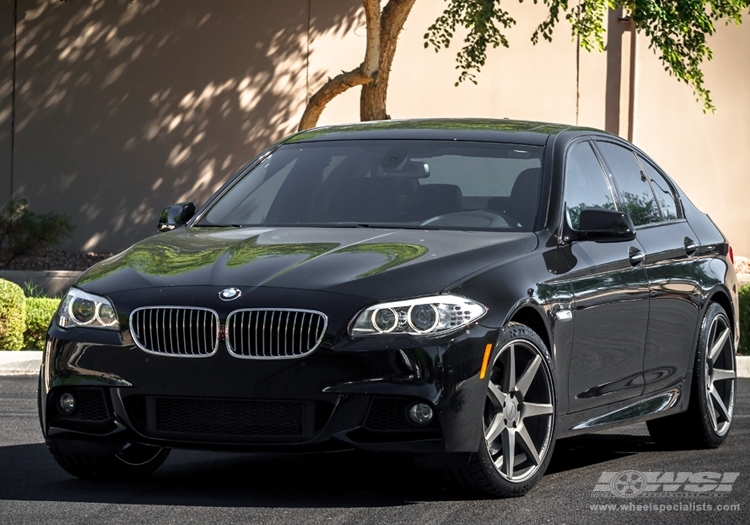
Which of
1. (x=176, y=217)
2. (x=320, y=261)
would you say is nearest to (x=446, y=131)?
(x=176, y=217)

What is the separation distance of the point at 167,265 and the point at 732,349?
372 centimetres

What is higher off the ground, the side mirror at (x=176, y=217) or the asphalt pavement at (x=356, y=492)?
the side mirror at (x=176, y=217)

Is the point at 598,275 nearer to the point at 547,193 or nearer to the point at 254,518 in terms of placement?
the point at 547,193

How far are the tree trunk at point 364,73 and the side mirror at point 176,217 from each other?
9.21m

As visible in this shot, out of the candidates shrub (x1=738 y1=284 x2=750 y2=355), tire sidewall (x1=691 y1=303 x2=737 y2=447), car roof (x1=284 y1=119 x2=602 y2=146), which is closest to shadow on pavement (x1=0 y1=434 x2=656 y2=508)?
tire sidewall (x1=691 y1=303 x2=737 y2=447)

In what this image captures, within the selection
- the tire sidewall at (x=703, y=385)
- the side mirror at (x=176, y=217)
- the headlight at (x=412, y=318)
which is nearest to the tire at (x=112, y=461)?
the side mirror at (x=176, y=217)

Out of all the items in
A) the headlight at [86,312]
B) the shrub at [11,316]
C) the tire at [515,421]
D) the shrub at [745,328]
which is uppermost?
the headlight at [86,312]

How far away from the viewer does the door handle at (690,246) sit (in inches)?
301

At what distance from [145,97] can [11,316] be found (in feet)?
26.8

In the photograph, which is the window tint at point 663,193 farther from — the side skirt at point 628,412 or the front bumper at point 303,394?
the front bumper at point 303,394

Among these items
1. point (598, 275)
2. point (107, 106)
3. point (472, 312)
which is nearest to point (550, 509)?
point (472, 312)

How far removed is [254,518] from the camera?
5.42 metres

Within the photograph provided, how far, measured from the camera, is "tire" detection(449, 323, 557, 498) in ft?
18.4

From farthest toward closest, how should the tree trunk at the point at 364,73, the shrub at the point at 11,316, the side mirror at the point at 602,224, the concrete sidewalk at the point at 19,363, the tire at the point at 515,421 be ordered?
1. the tree trunk at the point at 364,73
2. the shrub at the point at 11,316
3. the concrete sidewalk at the point at 19,363
4. the side mirror at the point at 602,224
5. the tire at the point at 515,421
